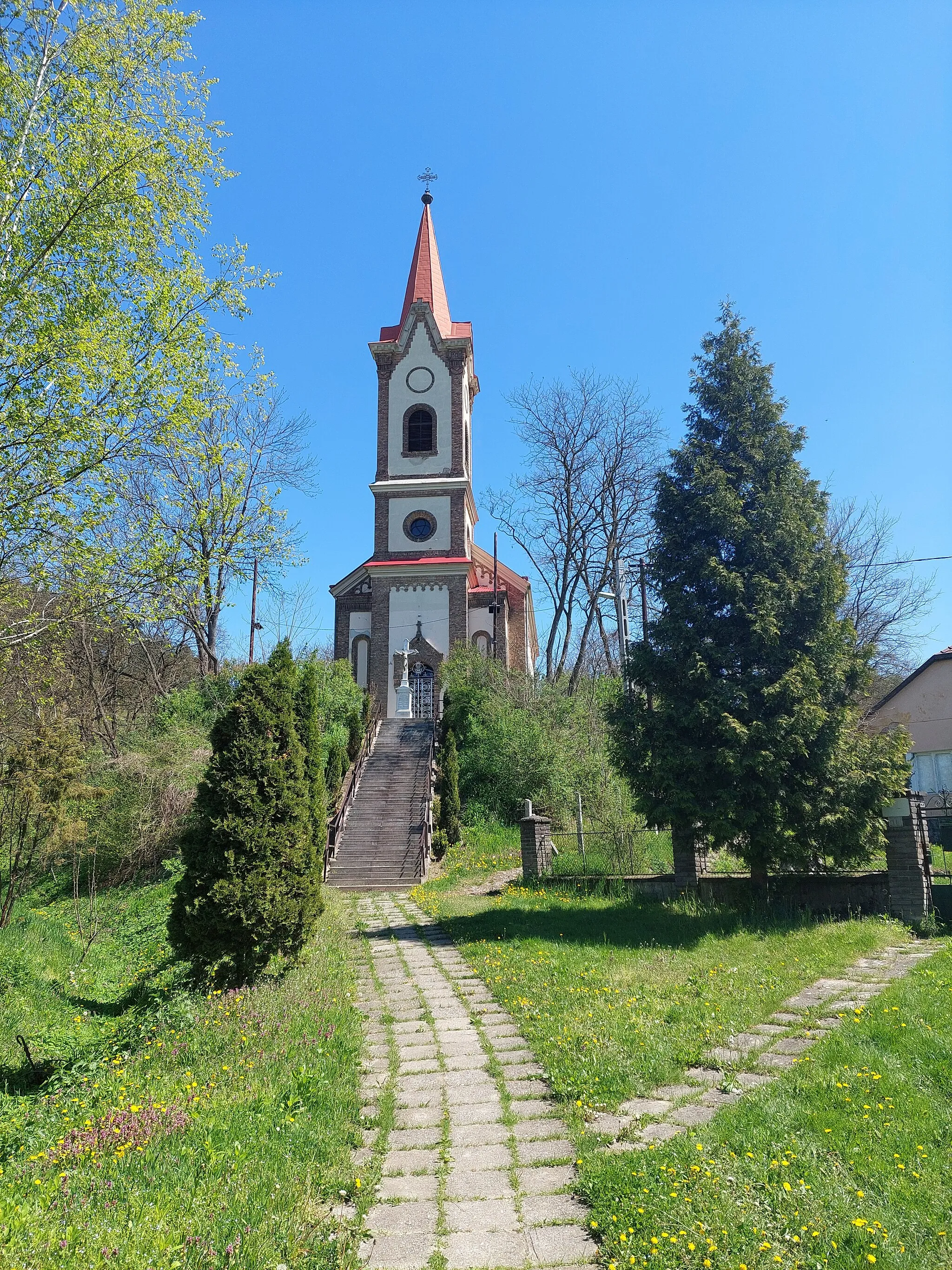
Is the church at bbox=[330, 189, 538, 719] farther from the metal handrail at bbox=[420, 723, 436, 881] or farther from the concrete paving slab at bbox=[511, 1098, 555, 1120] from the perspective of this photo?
the concrete paving slab at bbox=[511, 1098, 555, 1120]

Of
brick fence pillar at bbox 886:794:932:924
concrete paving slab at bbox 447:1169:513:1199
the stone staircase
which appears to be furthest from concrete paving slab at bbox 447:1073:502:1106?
the stone staircase

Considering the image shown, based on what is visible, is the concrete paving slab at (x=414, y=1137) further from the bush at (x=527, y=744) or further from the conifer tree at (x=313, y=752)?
the bush at (x=527, y=744)

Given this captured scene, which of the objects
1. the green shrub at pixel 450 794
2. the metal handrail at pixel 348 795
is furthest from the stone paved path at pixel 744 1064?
the green shrub at pixel 450 794

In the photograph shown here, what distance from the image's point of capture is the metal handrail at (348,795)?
55.1ft

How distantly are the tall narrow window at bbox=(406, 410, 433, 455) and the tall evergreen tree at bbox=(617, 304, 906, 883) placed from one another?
788 inches

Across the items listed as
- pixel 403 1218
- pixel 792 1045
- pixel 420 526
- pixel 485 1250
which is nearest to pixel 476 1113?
pixel 403 1218

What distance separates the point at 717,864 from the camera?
14891 millimetres

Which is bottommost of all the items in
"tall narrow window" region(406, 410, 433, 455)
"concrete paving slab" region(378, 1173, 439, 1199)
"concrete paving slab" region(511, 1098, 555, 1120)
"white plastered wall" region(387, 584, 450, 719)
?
"concrete paving slab" region(378, 1173, 439, 1199)

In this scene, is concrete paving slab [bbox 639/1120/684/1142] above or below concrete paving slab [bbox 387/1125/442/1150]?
above

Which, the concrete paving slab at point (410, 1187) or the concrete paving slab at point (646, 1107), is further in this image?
the concrete paving slab at point (646, 1107)

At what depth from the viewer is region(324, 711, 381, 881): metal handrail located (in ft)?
55.1

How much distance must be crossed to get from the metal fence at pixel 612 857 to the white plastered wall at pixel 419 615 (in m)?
14.5

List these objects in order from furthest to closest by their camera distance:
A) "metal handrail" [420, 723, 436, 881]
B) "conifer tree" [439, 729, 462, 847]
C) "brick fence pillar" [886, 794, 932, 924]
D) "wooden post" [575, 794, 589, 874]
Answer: "conifer tree" [439, 729, 462, 847] < "metal handrail" [420, 723, 436, 881] < "wooden post" [575, 794, 589, 874] < "brick fence pillar" [886, 794, 932, 924]

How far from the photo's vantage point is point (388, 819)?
60.3 feet
